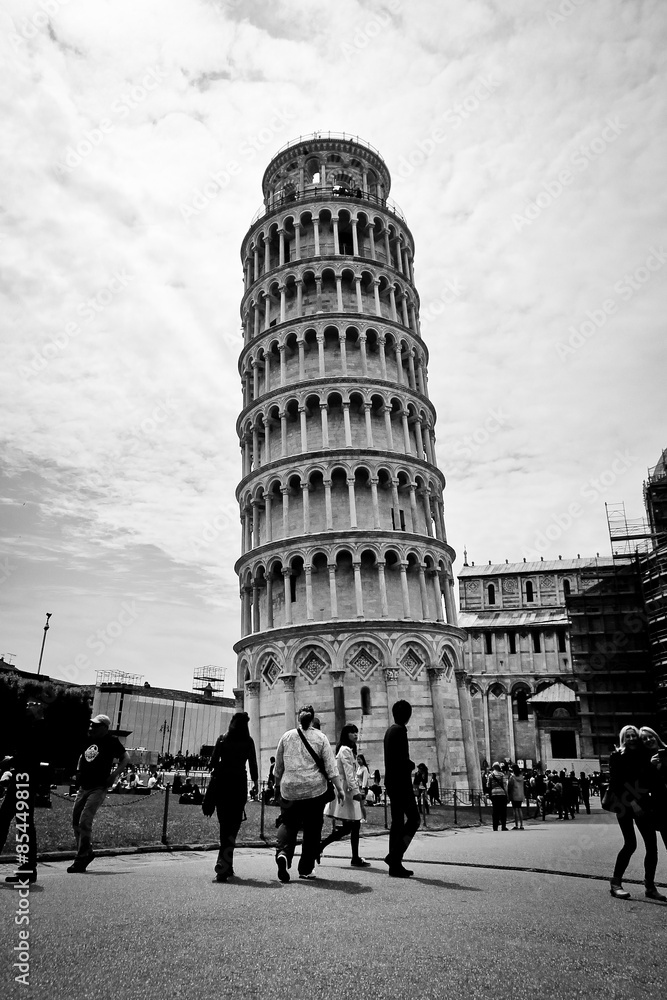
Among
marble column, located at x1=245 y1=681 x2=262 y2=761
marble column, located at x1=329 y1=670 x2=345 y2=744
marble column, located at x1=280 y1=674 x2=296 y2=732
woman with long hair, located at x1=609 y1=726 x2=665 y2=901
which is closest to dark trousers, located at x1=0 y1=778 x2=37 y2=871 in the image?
woman with long hair, located at x1=609 y1=726 x2=665 y2=901

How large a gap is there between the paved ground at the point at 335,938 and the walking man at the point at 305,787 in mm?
469

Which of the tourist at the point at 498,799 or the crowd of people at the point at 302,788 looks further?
the tourist at the point at 498,799

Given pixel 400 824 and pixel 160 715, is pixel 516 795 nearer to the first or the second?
pixel 400 824

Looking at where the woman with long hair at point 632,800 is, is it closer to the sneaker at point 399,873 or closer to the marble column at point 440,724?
the sneaker at point 399,873

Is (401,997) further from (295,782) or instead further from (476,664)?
(476,664)

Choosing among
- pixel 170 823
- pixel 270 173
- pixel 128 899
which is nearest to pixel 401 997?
pixel 128 899

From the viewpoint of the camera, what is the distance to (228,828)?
8492mm

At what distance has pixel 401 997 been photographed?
394 centimetres

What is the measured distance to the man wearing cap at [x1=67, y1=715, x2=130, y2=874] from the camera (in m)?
8.94

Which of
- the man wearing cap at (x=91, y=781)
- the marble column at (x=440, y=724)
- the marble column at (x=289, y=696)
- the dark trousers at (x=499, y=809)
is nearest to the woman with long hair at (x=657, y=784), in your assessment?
the man wearing cap at (x=91, y=781)

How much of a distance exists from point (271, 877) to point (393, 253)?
44581 millimetres

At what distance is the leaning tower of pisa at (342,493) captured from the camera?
35.5m

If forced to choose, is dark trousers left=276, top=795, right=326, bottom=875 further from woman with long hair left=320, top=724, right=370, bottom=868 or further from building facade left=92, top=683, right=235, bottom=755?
building facade left=92, top=683, right=235, bottom=755

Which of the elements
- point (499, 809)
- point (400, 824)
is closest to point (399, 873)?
point (400, 824)
